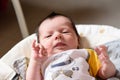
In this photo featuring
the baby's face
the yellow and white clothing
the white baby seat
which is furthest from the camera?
the white baby seat

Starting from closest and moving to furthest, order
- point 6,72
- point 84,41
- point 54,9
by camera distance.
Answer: point 6,72, point 84,41, point 54,9

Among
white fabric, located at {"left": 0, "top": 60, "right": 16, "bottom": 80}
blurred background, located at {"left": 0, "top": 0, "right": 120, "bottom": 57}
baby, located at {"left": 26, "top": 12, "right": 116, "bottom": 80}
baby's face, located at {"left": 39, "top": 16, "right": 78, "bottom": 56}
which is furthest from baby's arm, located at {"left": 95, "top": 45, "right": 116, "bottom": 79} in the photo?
blurred background, located at {"left": 0, "top": 0, "right": 120, "bottom": 57}

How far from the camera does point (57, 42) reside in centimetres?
111

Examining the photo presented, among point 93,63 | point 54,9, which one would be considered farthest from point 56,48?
point 54,9

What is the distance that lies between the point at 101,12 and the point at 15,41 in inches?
27.2

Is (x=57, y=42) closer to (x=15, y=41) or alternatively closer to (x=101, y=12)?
(x=15, y=41)

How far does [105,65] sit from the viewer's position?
106 cm

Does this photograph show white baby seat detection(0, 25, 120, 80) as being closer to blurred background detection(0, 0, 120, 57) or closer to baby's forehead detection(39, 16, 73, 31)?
baby's forehead detection(39, 16, 73, 31)

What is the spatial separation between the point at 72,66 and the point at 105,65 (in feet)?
0.42

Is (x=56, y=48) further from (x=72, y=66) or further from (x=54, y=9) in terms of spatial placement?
(x=54, y=9)

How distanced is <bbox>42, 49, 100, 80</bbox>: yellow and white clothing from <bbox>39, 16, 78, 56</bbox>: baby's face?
4cm

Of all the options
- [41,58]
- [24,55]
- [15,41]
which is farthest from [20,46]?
[15,41]

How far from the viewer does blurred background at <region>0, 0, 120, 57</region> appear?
6.61 ft

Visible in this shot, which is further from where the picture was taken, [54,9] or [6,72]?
[54,9]
